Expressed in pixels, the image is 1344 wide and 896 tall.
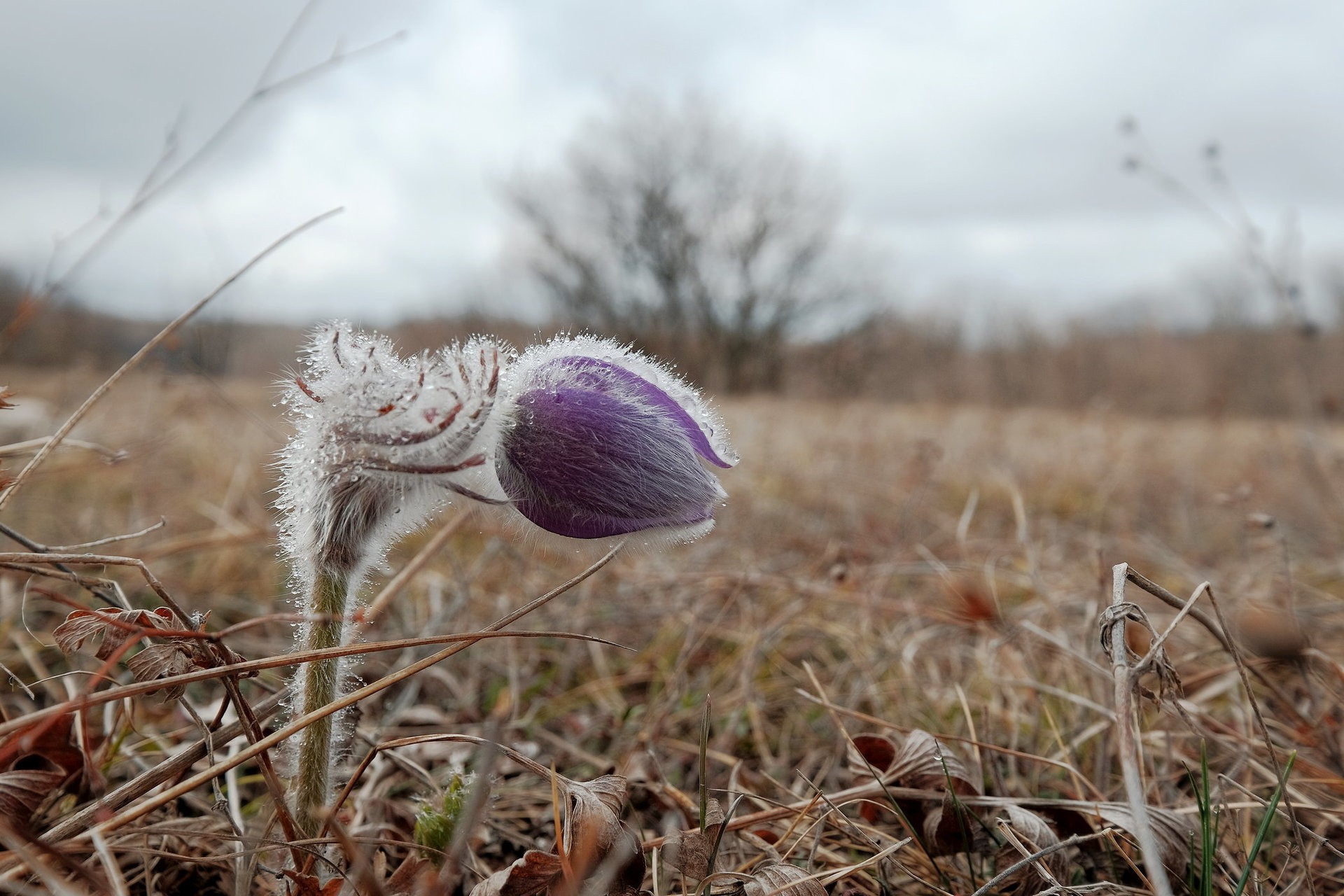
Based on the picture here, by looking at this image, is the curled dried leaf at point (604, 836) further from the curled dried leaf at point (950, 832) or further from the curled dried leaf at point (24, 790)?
the curled dried leaf at point (24, 790)

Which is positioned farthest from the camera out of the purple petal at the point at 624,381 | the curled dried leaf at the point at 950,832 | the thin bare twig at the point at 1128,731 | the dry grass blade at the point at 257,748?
the curled dried leaf at the point at 950,832

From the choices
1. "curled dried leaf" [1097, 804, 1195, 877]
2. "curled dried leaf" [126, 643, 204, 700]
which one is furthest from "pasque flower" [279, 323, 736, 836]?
"curled dried leaf" [1097, 804, 1195, 877]

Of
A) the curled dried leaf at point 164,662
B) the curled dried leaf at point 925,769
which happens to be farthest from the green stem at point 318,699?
the curled dried leaf at point 925,769

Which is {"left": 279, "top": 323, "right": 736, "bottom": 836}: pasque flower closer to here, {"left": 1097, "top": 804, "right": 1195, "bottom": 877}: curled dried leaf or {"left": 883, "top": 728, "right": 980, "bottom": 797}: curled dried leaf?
{"left": 883, "top": 728, "right": 980, "bottom": 797}: curled dried leaf

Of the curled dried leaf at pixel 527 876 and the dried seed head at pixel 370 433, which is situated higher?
the dried seed head at pixel 370 433

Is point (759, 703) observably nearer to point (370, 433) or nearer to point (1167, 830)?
point (1167, 830)

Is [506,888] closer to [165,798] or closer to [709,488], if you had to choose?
[165,798]
